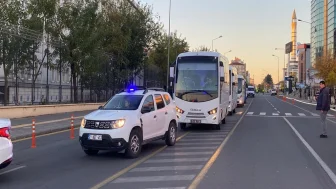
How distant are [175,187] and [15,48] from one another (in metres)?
18.0

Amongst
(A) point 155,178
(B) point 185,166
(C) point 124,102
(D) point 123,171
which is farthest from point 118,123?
(A) point 155,178

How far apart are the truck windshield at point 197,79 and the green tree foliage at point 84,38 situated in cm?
985

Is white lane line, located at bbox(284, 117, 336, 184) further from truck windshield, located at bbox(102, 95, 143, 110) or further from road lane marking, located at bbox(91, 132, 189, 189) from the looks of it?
truck windshield, located at bbox(102, 95, 143, 110)

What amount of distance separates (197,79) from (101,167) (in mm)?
9659

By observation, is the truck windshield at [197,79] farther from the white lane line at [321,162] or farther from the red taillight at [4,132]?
the red taillight at [4,132]

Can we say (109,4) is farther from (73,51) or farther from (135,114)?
(135,114)

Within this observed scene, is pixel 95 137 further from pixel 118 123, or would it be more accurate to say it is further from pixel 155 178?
pixel 155 178

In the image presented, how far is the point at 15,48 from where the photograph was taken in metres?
23.2

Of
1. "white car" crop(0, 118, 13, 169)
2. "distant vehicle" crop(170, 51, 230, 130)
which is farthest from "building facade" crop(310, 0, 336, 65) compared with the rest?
"white car" crop(0, 118, 13, 169)

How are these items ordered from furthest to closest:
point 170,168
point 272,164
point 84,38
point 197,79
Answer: point 84,38 < point 197,79 < point 272,164 < point 170,168

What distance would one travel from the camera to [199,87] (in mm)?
18719

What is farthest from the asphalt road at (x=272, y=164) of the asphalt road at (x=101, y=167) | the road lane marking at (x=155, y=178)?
the asphalt road at (x=101, y=167)

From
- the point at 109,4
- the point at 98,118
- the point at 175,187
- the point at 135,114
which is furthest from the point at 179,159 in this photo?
the point at 109,4

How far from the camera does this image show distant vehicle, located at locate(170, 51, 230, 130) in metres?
18.4
